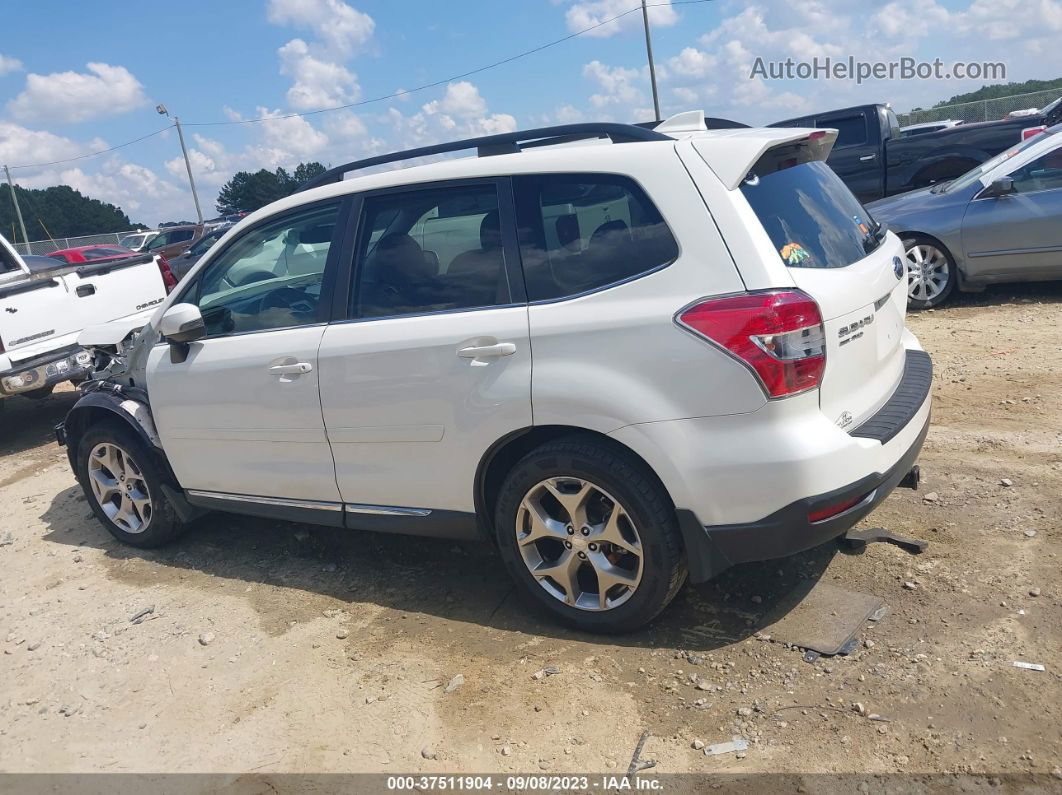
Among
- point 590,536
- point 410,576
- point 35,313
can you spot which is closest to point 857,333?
point 590,536

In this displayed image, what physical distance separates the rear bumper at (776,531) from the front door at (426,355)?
801 millimetres

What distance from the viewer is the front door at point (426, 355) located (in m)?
3.36

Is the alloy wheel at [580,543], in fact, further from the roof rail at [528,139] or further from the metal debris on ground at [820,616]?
the roof rail at [528,139]

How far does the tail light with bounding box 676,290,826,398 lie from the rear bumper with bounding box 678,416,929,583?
16.5 inches

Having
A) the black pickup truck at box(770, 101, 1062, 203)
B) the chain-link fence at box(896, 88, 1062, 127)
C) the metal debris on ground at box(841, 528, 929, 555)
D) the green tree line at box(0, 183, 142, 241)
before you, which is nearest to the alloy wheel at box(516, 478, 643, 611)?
the metal debris on ground at box(841, 528, 929, 555)

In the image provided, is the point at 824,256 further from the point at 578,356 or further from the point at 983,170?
the point at 983,170

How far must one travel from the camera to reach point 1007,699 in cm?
278

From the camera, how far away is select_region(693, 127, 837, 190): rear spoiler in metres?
3.05

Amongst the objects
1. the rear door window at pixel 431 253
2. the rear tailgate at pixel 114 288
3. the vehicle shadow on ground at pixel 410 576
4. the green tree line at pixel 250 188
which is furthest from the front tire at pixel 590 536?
the green tree line at pixel 250 188

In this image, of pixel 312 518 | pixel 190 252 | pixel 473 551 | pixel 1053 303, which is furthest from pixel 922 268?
pixel 190 252

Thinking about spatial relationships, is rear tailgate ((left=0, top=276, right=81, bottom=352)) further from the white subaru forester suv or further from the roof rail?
the roof rail

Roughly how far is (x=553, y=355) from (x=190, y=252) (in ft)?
54.1

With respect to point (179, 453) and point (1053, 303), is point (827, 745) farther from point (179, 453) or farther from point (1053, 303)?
point (1053, 303)

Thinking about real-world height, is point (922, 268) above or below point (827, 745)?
above
